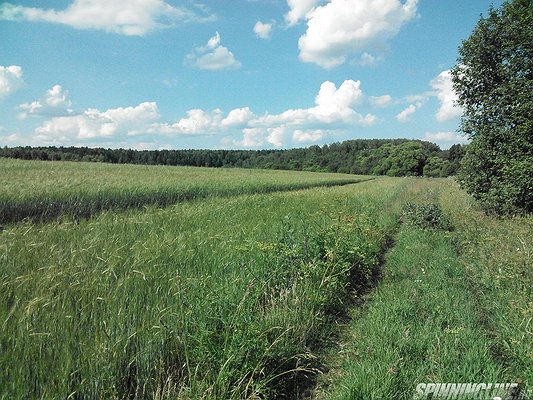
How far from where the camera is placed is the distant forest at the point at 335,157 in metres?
86.3

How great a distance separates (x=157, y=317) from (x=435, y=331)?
10.5 ft

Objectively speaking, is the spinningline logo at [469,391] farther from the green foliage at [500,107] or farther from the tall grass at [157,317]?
the green foliage at [500,107]

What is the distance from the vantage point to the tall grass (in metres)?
2.99

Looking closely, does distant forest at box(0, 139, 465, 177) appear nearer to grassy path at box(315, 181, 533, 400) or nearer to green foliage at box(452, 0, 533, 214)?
green foliage at box(452, 0, 533, 214)

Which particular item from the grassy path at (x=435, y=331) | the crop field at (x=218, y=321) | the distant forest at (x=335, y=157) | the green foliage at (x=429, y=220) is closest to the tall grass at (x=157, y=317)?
the crop field at (x=218, y=321)

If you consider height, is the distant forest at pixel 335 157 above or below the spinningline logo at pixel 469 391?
above

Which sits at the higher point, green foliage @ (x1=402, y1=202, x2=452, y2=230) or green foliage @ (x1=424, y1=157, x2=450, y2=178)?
green foliage @ (x1=424, y1=157, x2=450, y2=178)

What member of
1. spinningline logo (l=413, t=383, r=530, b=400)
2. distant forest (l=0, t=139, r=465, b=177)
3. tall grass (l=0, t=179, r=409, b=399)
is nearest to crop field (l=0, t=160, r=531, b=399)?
tall grass (l=0, t=179, r=409, b=399)

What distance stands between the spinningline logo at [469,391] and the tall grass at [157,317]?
1.14m

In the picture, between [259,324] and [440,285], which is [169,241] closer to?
[259,324]

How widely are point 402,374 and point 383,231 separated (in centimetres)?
817

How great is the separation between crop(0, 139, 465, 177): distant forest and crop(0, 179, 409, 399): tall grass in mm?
72575

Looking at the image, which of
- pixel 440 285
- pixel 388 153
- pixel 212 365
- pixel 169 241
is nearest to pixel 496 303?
pixel 440 285

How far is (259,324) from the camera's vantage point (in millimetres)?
4164
